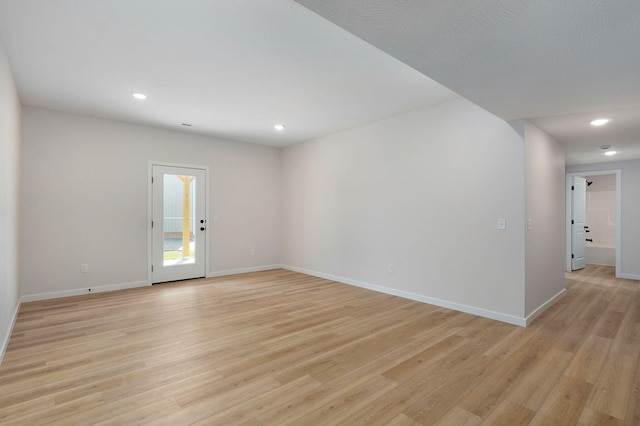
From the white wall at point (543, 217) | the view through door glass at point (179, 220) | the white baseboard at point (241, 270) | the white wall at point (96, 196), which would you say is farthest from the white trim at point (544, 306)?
the view through door glass at point (179, 220)

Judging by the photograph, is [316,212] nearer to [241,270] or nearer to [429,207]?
[241,270]

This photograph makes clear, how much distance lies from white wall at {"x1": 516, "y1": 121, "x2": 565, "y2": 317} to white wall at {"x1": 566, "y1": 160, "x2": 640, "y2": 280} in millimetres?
2740

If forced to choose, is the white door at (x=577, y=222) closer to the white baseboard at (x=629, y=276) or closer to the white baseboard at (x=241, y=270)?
the white baseboard at (x=629, y=276)

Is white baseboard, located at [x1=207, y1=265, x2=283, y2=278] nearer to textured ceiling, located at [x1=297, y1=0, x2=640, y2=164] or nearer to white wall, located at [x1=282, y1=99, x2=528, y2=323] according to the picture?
white wall, located at [x1=282, y1=99, x2=528, y2=323]

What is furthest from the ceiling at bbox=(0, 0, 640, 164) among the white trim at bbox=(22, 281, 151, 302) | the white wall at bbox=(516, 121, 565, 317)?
the white trim at bbox=(22, 281, 151, 302)

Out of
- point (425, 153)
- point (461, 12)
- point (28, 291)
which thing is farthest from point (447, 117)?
point (28, 291)

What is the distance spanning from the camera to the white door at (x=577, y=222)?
22.5ft

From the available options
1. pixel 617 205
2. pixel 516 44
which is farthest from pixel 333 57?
pixel 617 205

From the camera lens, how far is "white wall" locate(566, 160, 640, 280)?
19.9ft

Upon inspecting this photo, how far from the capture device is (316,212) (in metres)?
6.20

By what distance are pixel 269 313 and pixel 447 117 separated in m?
3.46

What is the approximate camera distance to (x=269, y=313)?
3.88 m

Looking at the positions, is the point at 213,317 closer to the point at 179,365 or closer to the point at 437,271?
the point at 179,365

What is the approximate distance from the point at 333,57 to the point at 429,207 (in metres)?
2.40
